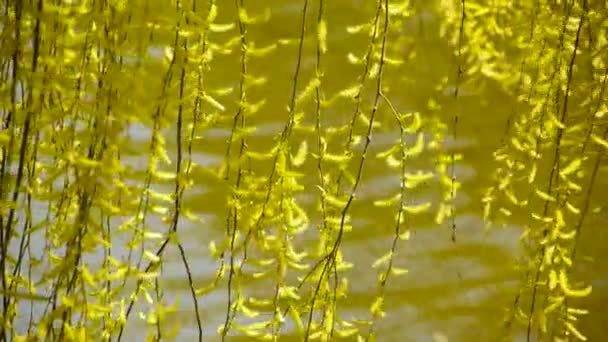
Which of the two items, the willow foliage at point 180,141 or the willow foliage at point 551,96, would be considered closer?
the willow foliage at point 180,141

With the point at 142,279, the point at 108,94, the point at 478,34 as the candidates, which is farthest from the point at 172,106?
the point at 478,34

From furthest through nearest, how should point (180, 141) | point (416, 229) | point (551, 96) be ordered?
point (416, 229) < point (551, 96) < point (180, 141)

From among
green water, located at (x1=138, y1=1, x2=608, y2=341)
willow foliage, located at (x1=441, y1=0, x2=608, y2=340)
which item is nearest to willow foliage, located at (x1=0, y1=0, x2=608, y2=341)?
willow foliage, located at (x1=441, y1=0, x2=608, y2=340)

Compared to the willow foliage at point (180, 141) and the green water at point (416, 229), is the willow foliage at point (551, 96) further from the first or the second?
the green water at point (416, 229)

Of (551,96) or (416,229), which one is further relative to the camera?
(416,229)

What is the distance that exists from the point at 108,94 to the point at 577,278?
1.22m

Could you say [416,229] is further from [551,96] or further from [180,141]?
[180,141]

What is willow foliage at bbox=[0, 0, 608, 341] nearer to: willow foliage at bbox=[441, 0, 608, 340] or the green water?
willow foliage at bbox=[441, 0, 608, 340]

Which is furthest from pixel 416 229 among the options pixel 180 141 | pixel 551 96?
pixel 180 141

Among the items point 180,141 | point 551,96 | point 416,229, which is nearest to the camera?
point 180,141

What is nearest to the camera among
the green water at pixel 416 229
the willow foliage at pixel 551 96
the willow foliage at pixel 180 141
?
the willow foliage at pixel 180 141

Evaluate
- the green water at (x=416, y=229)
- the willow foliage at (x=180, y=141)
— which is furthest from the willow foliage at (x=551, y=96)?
the green water at (x=416, y=229)

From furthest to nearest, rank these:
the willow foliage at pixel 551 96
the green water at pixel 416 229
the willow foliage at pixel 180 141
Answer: the green water at pixel 416 229, the willow foliage at pixel 551 96, the willow foliage at pixel 180 141

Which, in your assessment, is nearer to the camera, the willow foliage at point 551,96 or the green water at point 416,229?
the willow foliage at point 551,96
